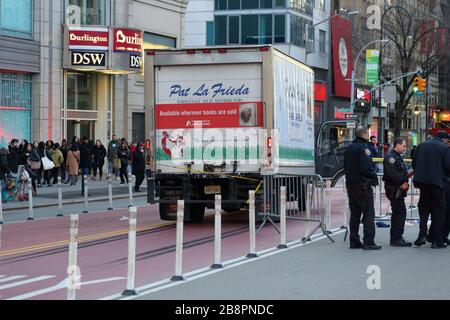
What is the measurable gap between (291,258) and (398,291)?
3140 mm

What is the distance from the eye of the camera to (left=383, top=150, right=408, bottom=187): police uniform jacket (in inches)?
538

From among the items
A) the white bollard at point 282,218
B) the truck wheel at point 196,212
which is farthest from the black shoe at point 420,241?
the truck wheel at point 196,212

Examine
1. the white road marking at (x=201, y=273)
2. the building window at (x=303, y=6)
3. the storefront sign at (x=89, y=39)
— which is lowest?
the white road marking at (x=201, y=273)

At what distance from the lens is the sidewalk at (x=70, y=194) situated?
79.6 feet

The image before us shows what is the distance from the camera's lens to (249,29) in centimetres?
5784

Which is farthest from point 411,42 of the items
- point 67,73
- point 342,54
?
point 67,73

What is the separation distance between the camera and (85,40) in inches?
1371

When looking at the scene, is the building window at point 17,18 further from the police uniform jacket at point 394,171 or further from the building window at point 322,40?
the building window at point 322,40

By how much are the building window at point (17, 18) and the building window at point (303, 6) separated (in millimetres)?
27738

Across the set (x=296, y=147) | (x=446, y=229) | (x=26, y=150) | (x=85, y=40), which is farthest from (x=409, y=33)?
(x=446, y=229)

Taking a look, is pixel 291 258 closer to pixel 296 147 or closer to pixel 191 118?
pixel 191 118

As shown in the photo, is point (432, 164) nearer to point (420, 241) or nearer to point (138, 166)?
point (420, 241)

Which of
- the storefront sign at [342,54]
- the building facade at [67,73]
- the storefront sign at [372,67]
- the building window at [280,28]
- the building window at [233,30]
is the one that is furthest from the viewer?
the storefront sign at [342,54]

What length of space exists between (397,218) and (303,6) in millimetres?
47348
